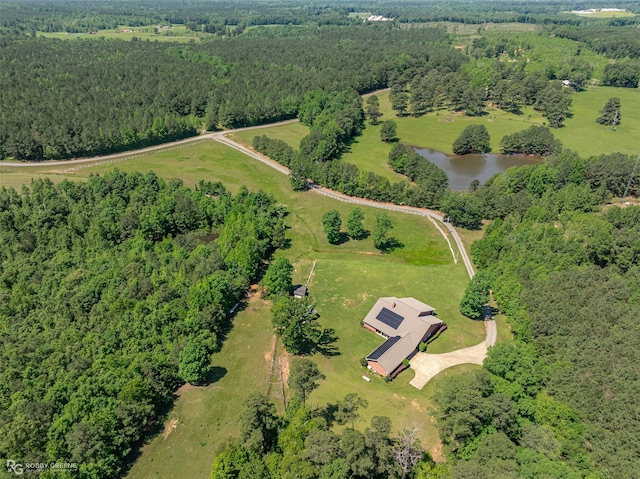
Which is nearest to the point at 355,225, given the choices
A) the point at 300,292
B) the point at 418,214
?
the point at 418,214

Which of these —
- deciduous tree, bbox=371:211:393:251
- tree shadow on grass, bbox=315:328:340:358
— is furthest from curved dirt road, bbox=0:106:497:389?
deciduous tree, bbox=371:211:393:251

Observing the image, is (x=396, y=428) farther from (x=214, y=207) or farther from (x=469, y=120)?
(x=469, y=120)

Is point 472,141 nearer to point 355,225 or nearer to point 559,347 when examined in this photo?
point 355,225

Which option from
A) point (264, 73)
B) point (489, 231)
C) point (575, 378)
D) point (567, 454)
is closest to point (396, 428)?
point (567, 454)

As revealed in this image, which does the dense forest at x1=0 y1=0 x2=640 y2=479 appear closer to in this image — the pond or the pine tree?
the pond

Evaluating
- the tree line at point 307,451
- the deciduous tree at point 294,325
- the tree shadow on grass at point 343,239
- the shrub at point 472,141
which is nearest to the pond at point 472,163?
the shrub at point 472,141

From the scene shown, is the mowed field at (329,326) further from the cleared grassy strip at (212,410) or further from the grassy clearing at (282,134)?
the grassy clearing at (282,134)
